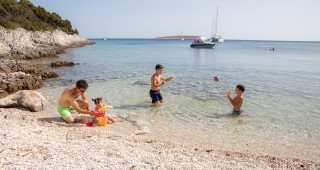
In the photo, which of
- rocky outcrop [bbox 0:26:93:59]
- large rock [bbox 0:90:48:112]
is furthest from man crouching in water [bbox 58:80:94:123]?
rocky outcrop [bbox 0:26:93:59]

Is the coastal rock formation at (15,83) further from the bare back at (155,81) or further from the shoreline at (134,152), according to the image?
the bare back at (155,81)

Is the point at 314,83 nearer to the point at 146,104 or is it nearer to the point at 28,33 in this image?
the point at 146,104

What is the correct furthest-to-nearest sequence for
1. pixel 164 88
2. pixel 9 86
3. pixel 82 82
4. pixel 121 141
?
pixel 164 88
pixel 9 86
pixel 82 82
pixel 121 141

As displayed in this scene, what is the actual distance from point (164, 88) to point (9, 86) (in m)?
8.21

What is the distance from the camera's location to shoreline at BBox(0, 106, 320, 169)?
6055 mm

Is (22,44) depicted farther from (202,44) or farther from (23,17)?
(202,44)

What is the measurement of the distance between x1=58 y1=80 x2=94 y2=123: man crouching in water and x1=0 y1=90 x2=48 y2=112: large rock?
1.84 m

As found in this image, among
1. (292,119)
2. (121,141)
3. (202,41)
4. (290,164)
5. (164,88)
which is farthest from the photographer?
(202,41)

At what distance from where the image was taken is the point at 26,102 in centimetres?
1092

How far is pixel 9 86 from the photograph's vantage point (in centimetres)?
1440

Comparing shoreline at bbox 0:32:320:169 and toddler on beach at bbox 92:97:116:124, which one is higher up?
toddler on beach at bbox 92:97:116:124

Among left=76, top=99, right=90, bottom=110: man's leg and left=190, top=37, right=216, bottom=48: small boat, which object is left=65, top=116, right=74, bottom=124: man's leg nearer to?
left=76, top=99, right=90, bottom=110: man's leg

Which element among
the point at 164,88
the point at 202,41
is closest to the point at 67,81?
the point at 164,88

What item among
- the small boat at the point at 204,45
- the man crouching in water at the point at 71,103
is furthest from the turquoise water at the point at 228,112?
the small boat at the point at 204,45
